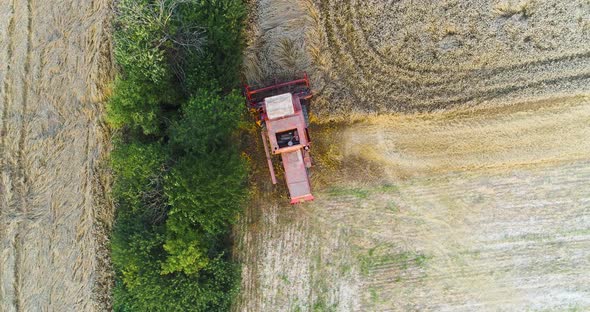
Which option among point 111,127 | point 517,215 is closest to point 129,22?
point 111,127

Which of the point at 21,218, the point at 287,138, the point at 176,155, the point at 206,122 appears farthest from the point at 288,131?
the point at 21,218

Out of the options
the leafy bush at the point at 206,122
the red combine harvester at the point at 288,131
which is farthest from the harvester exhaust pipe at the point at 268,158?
the leafy bush at the point at 206,122

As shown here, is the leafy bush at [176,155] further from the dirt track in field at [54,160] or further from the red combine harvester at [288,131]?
the dirt track in field at [54,160]

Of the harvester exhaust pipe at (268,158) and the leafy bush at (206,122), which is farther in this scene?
the harvester exhaust pipe at (268,158)

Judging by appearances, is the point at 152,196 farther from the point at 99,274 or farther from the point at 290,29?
the point at 290,29

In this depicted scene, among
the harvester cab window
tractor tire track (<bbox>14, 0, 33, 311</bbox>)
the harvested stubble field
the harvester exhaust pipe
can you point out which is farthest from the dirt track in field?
the harvester cab window
